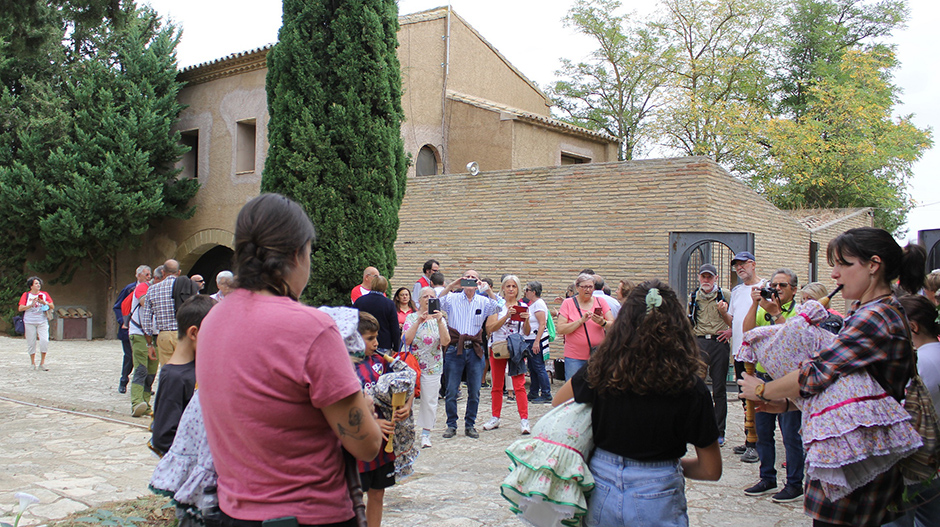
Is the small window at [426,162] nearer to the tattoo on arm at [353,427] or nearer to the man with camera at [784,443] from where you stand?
the man with camera at [784,443]

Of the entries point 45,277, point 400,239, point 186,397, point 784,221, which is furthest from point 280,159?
point 45,277

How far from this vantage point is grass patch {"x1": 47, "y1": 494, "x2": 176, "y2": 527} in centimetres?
466

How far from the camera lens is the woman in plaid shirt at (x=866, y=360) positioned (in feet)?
8.99

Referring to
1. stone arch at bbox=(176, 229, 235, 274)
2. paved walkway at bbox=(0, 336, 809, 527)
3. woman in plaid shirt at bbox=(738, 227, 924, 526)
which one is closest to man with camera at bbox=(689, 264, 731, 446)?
paved walkway at bbox=(0, 336, 809, 527)

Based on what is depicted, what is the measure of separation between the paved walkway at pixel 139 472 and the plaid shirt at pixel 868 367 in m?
2.51

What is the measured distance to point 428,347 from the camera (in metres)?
7.79

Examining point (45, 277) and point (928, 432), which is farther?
point (45, 277)

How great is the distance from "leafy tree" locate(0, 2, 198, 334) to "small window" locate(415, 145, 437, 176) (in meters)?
6.72

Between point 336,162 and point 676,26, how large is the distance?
81.9 feet

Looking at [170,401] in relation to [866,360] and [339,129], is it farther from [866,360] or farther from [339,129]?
[339,129]

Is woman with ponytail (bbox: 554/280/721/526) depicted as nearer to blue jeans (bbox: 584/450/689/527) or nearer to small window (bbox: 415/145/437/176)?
blue jeans (bbox: 584/450/689/527)

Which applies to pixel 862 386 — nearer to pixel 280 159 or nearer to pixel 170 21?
pixel 280 159

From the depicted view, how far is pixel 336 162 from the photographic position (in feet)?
39.3

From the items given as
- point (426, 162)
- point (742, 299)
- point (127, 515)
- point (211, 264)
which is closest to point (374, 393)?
point (127, 515)
